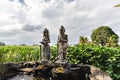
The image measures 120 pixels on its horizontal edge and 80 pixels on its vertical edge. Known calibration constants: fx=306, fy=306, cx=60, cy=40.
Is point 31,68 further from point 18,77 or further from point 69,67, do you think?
point 69,67

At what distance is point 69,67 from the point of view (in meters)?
11.5

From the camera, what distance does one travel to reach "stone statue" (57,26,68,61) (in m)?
14.8

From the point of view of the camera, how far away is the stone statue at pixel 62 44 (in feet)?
48.5

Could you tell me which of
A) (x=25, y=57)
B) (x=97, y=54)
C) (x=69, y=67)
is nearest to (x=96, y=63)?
(x=97, y=54)

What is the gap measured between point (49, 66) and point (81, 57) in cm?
456

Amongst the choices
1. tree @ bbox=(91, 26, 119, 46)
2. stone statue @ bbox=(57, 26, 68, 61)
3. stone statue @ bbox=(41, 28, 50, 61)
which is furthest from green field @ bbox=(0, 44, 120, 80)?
tree @ bbox=(91, 26, 119, 46)

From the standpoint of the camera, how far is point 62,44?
15039 millimetres

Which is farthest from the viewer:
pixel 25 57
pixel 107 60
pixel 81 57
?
pixel 25 57

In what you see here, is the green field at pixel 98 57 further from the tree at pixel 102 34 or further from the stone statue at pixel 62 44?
the tree at pixel 102 34

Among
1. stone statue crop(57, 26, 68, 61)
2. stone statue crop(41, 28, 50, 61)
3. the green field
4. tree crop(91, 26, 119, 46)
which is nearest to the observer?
the green field

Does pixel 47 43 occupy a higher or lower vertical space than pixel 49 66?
higher

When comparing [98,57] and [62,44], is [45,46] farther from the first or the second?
[98,57]

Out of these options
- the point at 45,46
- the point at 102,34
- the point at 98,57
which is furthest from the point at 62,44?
the point at 102,34

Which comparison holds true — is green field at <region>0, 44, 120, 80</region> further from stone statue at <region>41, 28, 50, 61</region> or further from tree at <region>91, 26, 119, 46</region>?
tree at <region>91, 26, 119, 46</region>
